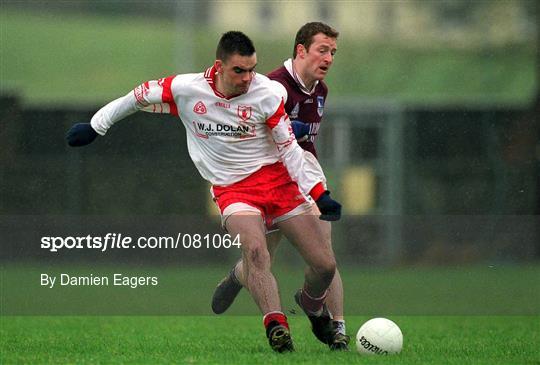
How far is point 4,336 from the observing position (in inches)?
355

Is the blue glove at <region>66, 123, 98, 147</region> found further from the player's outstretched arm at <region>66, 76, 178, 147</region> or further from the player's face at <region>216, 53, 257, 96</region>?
the player's face at <region>216, 53, 257, 96</region>

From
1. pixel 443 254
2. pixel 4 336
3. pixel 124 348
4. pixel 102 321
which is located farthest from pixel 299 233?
pixel 443 254

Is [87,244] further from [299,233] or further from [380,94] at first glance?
[299,233]

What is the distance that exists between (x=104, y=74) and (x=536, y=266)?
588 centimetres

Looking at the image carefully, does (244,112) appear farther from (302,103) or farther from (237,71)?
(302,103)

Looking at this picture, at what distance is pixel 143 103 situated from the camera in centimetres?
768

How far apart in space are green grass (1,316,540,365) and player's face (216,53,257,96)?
159 centimetres

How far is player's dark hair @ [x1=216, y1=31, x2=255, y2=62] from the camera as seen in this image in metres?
7.30

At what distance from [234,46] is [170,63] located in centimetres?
894

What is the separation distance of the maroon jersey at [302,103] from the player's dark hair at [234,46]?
64cm

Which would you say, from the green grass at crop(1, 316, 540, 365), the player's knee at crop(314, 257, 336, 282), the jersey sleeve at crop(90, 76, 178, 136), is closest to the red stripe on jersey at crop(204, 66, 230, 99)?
the jersey sleeve at crop(90, 76, 178, 136)

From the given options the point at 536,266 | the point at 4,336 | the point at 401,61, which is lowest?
the point at 536,266

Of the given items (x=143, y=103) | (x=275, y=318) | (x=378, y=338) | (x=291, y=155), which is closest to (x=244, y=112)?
(x=291, y=155)
